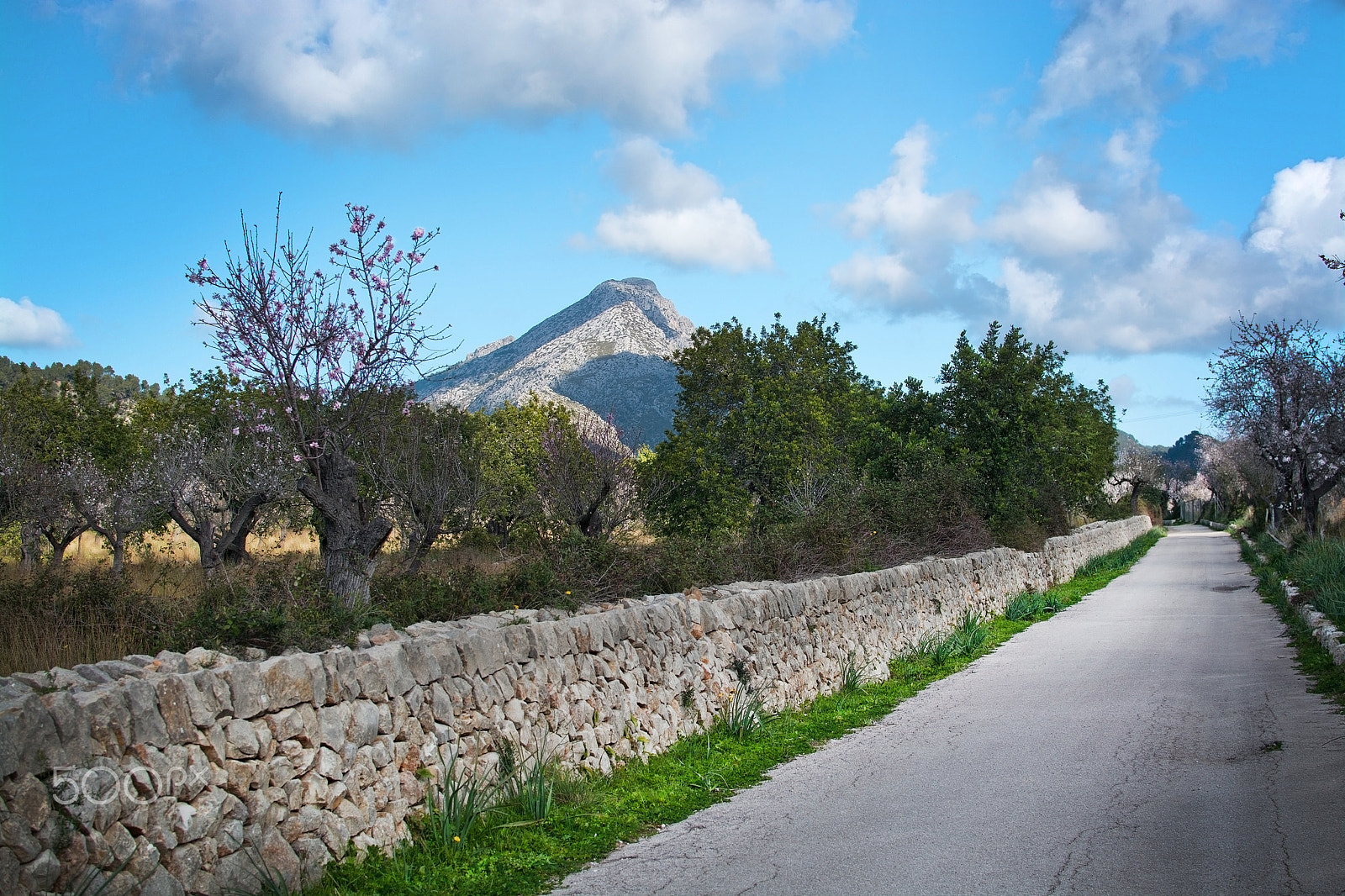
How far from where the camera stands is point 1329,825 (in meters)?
5.43

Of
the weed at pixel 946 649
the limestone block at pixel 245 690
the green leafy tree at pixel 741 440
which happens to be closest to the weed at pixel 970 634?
the weed at pixel 946 649

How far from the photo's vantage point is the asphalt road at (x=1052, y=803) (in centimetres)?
502

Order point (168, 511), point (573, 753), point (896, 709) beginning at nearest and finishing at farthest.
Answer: point (573, 753) < point (896, 709) < point (168, 511)

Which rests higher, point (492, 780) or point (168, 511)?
point (168, 511)

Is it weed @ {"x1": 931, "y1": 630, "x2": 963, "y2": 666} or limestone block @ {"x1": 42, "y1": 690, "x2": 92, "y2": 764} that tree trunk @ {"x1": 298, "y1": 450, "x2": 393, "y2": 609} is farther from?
weed @ {"x1": 931, "y1": 630, "x2": 963, "y2": 666}

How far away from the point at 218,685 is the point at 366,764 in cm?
110

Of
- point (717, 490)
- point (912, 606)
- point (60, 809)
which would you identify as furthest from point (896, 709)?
point (717, 490)

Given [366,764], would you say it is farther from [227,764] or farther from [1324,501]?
[1324,501]

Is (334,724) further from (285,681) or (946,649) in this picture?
(946,649)

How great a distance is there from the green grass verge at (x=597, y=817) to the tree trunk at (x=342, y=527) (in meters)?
4.32

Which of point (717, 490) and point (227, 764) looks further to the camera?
point (717, 490)

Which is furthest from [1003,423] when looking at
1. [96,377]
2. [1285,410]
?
[96,377]
